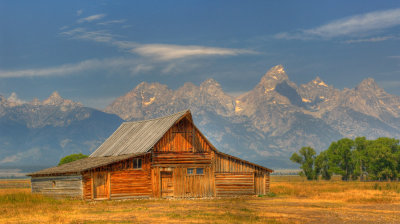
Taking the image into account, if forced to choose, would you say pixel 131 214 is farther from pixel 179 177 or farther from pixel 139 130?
pixel 139 130

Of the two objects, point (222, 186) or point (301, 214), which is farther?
point (222, 186)

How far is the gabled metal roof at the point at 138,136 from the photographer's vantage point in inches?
2142

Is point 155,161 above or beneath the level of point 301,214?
above

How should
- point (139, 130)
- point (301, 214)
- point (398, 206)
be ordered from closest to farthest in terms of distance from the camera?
point (301, 214)
point (398, 206)
point (139, 130)

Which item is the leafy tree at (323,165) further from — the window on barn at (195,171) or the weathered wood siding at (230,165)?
the window on barn at (195,171)

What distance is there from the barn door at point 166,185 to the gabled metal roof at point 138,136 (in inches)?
131

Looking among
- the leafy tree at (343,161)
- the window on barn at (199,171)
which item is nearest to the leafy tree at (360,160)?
the leafy tree at (343,161)

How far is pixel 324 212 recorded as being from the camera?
36.7 meters

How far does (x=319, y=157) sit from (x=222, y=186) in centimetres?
6748

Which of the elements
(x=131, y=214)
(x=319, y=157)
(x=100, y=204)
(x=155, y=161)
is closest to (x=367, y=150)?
(x=319, y=157)

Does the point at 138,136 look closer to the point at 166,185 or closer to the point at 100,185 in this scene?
the point at 166,185

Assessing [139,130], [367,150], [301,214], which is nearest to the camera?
[301,214]

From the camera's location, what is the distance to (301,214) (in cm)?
3531

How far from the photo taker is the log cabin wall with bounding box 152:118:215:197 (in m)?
53.8
